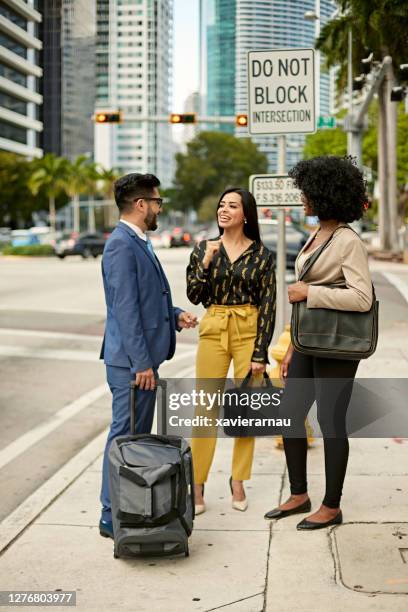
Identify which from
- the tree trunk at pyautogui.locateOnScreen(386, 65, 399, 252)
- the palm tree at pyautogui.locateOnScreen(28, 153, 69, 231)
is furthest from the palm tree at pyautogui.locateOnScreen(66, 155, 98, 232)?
the tree trunk at pyautogui.locateOnScreen(386, 65, 399, 252)

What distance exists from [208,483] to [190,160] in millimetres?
127272

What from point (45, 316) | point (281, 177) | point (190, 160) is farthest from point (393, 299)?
point (190, 160)

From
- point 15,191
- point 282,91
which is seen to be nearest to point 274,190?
point 282,91

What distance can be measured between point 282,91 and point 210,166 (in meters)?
125

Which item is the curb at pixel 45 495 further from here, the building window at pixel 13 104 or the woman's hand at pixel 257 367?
the building window at pixel 13 104

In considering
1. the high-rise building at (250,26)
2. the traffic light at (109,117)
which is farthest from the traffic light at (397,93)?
the high-rise building at (250,26)

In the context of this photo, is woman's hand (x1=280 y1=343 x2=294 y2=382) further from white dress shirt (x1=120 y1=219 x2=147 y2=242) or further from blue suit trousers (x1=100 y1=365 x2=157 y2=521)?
white dress shirt (x1=120 y1=219 x2=147 y2=242)

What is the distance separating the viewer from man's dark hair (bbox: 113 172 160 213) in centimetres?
462

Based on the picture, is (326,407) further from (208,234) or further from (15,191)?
(15,191)

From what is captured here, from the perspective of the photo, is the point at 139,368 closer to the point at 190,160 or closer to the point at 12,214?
the point at 12,214

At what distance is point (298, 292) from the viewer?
4531mm

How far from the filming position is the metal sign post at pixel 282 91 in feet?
22.7

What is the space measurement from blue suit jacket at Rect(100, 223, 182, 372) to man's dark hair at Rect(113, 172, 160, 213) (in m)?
0.12

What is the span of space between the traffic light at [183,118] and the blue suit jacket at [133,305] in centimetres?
2670
